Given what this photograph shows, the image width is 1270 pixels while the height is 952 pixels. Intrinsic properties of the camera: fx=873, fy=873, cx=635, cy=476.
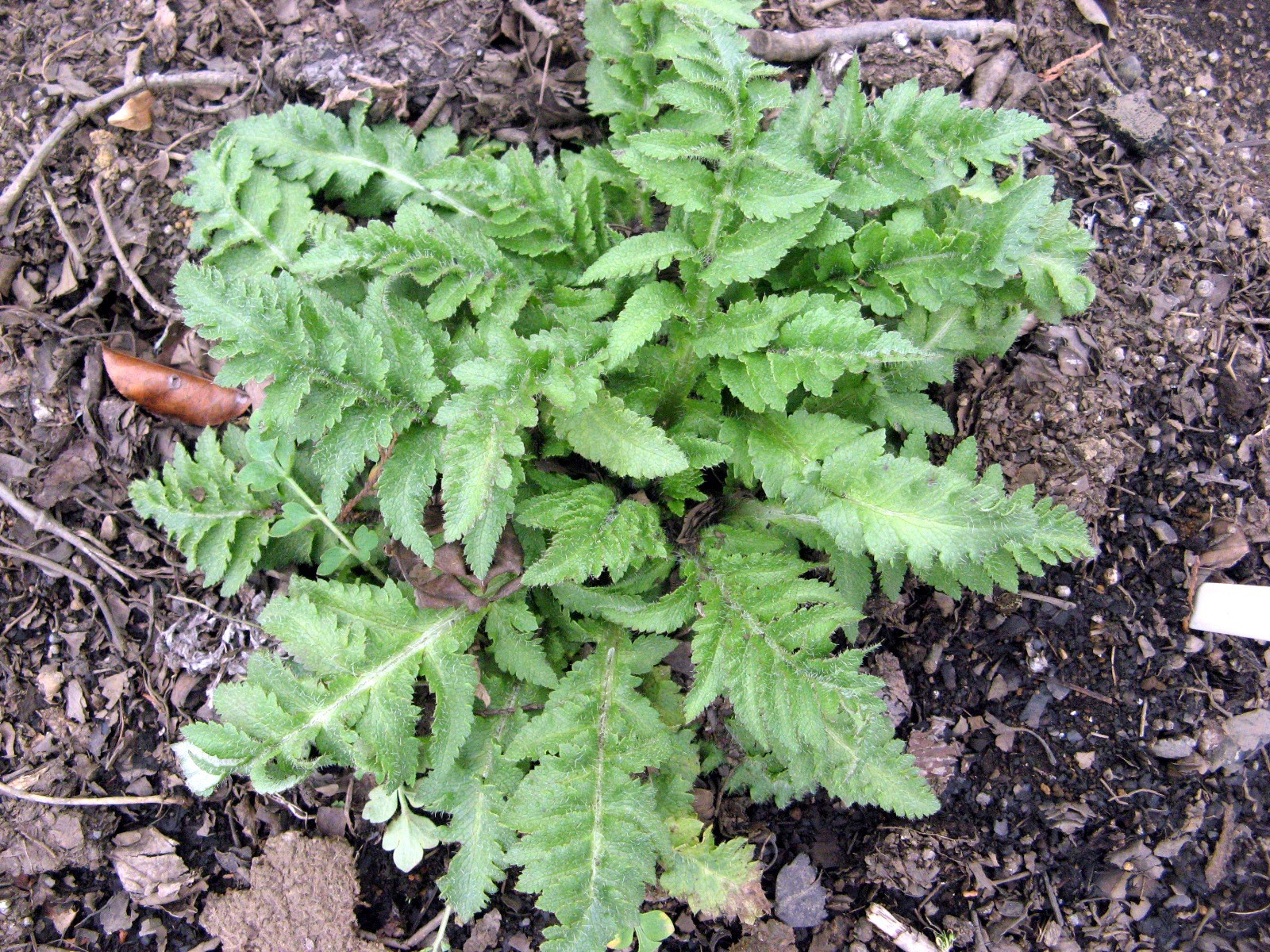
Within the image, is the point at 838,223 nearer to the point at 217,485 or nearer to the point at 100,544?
the point at 217,485

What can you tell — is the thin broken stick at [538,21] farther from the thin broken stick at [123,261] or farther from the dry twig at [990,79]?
the thin broken stick at [123,261]

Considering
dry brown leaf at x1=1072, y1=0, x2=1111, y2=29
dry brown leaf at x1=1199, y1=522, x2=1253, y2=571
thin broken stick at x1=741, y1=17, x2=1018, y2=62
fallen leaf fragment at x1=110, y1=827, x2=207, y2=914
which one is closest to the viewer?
fallen leaf fragment at x1=110, y1=827, x2=207, y2=914

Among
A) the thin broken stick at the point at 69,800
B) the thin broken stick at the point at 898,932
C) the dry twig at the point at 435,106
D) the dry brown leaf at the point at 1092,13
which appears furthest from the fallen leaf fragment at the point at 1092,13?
the thin broken stick at the point at 69,800

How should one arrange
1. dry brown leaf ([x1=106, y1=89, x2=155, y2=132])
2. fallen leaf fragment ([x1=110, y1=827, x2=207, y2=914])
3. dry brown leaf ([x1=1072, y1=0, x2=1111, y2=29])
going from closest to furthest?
fallen leaf fragment ([x1=110, y1=827, x2=207, y2=914])
dry brown leaf ([x1=106, y1=89, x2=155, y2=132])
dry brown leaf ([x1=1072, y1=0, x2=1111, y2=29])

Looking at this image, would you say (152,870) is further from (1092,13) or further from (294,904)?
(1092,13)

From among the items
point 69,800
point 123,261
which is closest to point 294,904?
point 69,800

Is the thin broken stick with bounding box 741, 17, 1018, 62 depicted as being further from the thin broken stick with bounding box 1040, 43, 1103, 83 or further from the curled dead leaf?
the curled dead leaf

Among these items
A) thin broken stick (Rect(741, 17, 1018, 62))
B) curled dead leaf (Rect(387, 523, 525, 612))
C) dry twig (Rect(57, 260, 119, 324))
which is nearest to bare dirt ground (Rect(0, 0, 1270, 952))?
dry twig (Rect(57, 260, 119, 324))

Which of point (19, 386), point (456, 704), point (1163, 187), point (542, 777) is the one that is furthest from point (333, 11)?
point (1163, 187)
